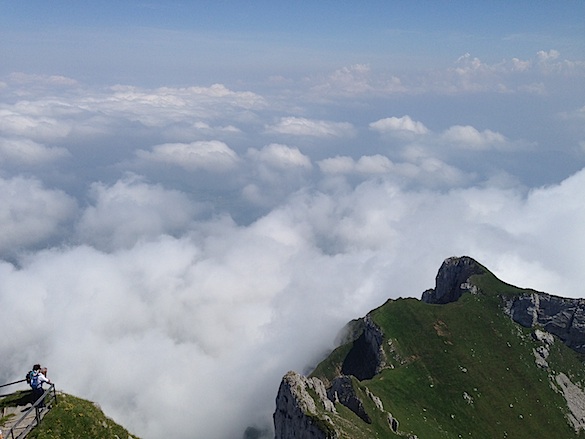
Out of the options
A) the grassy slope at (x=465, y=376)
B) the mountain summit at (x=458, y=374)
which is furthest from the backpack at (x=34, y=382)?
the grassy slope at (x=465, y=376)

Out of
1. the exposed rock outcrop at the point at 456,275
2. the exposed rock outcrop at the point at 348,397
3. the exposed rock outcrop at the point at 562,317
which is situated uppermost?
the exposed rock outcrop at the point at 456,275

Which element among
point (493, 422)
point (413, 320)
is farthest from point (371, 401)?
point (413, 320)

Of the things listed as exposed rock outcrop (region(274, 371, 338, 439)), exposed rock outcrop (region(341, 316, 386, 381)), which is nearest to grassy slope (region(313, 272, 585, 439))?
exposed rock outcrop (region(341, 316, 386, 381))

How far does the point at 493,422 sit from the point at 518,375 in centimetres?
2458

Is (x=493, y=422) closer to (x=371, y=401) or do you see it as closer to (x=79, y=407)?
(x=371, y=401)

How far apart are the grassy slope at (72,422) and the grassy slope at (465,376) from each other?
72.3 m

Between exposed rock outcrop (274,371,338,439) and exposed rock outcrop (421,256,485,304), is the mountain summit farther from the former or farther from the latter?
exposed rock outcrop (421,256,485,304)

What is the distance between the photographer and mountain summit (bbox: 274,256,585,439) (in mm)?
112938

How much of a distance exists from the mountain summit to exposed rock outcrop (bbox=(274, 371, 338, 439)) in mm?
264

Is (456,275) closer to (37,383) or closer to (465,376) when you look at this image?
(465,376)

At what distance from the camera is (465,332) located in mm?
153625

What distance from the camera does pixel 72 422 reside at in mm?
32812

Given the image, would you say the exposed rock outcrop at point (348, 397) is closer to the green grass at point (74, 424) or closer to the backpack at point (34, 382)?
the green grass at point (74, 424)

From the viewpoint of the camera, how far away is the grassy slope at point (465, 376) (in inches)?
4739
